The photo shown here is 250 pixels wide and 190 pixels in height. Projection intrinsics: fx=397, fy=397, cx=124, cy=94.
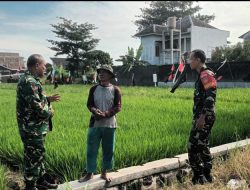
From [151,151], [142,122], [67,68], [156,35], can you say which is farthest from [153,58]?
[151,151]

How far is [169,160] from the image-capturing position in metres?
4.81

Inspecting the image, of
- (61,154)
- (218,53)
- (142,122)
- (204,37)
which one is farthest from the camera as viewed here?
(204,37)

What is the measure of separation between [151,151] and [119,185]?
92cm

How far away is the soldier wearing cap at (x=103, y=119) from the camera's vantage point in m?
4.11

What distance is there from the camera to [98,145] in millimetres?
4164

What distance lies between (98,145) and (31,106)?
0.81 metres

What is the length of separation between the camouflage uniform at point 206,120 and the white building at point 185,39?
1153 inches

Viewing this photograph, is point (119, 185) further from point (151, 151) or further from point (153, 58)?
point (153, 58)

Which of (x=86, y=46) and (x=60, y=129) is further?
(x=86, y=46)

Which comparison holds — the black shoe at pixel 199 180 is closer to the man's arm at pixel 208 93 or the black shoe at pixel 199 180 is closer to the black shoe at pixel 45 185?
the man's arm at pixel 208 93

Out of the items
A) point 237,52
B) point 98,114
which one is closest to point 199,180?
point 98,114

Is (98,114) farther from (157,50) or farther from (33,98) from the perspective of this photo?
(157,50)

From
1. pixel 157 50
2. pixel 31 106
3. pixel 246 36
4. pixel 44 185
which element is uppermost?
pixel 246 36

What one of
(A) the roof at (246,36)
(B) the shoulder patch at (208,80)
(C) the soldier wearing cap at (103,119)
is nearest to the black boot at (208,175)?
(B) the shoulder patch at (208,80)
